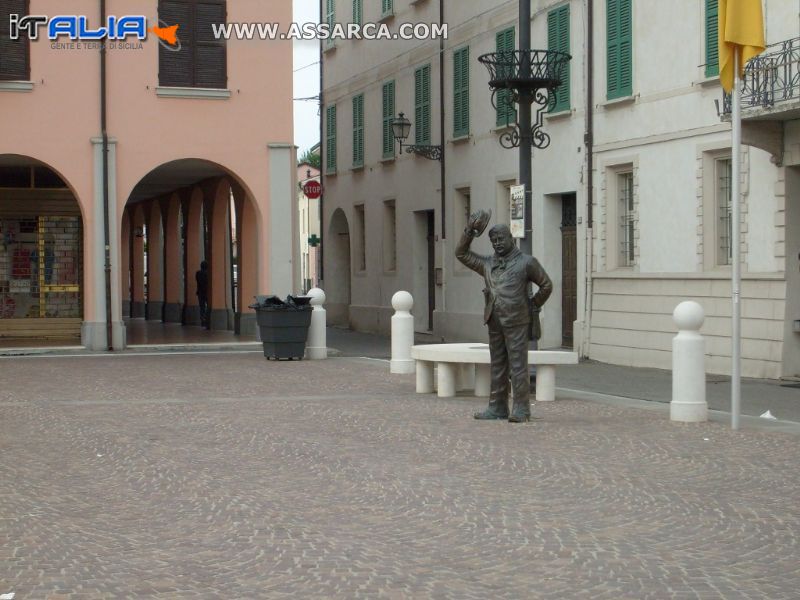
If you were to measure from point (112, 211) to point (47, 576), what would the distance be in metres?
19.1

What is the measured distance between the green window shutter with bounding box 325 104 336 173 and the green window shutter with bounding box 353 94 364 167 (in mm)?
1924

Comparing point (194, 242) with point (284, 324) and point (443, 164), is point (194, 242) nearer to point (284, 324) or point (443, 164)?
point (443, 164)

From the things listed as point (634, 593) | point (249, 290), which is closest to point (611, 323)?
point (249, 290)

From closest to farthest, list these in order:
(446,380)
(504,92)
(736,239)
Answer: (736,239)
(446,380)
(504,92)

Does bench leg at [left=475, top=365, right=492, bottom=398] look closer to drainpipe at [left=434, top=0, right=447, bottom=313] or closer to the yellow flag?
the yellow flag

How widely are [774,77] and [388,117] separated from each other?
16883 millimetres

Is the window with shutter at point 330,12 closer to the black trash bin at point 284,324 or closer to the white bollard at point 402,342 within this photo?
the black trash bin at point 284,324

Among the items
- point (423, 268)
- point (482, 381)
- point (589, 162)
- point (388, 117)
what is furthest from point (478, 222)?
point (388, 117)

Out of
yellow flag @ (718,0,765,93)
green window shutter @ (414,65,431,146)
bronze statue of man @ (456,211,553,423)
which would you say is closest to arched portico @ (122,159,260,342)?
green window shutter @ (414,65,431,146)

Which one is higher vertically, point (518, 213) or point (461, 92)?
point (461, 92)

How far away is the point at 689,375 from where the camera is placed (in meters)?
13.2

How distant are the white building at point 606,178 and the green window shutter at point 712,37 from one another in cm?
3

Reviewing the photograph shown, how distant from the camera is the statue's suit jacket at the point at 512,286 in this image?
13.1m

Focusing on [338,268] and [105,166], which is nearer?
[105,166]
